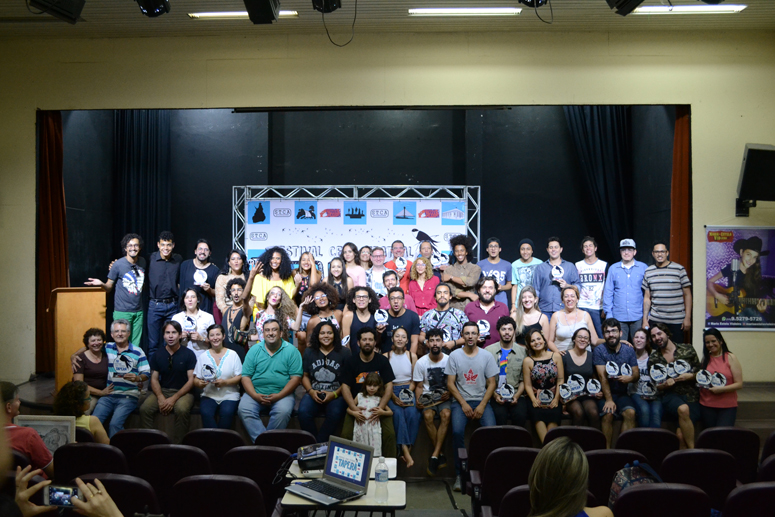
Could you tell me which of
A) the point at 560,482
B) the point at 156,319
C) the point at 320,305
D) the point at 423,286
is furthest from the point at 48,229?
the point at 560,482

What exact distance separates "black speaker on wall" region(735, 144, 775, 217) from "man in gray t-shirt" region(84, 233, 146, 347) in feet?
21.9

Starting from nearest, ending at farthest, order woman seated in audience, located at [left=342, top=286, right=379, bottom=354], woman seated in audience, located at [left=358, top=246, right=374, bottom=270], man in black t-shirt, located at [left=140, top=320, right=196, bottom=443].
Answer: man in black t-shirt, located at [left=140, top=320, right=196, bottom=443] → woman seated in audience, located at [left=342, top=286, right=379, bottom=354] → woman seated in audience, located at [left=358, top=246, right=374, bottom=270]

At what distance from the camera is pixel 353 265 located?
23.4 ft

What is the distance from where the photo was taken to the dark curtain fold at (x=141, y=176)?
9336mm

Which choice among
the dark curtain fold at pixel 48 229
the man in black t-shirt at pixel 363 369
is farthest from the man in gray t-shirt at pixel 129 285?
the man in black t-shirt at pixel 363 369

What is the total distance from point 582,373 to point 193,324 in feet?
12.8

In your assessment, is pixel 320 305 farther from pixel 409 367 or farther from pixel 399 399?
pixel 399 399

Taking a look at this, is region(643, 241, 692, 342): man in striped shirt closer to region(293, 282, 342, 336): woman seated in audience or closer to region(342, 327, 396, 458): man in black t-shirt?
region(342, 327, 396, 458): man in black t-shirt

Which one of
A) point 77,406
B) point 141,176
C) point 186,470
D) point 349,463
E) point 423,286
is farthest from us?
point 141,176

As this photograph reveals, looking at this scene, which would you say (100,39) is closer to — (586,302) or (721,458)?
(586,302)

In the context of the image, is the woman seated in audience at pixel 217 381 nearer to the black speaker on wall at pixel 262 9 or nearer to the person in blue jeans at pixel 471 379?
the person in blue jeans at pixel 471 379

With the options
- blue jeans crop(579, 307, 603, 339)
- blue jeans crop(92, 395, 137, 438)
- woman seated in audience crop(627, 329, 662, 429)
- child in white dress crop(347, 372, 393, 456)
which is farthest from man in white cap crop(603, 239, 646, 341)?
blue jeans crop(92, 395, 137, 438)

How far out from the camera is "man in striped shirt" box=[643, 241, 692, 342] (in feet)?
Result: 20.9

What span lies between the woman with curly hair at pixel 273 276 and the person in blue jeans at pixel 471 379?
211 cm
